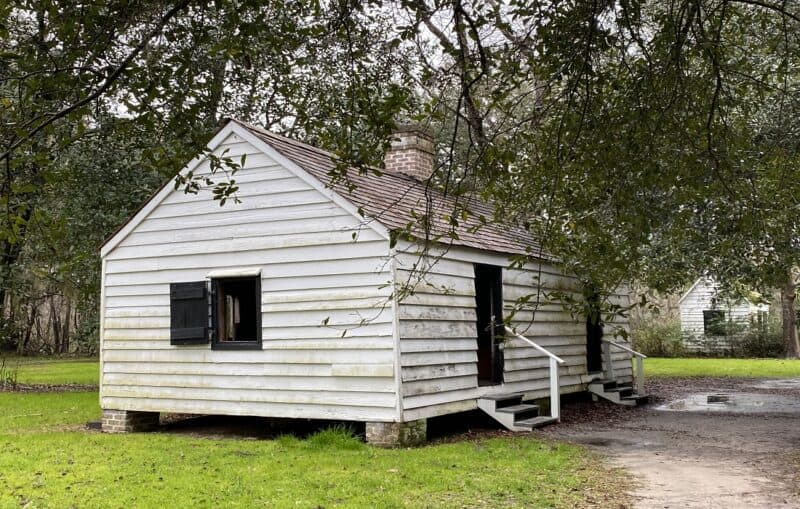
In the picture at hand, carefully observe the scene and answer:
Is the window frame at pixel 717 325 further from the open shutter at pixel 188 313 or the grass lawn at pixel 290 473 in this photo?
the open shutter at pixel 188 313

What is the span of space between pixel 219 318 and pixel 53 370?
18704 millimetres

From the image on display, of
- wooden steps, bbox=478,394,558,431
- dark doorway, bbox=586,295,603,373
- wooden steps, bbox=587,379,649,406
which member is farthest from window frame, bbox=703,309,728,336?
wooden steps, bbox=478,394,558,431

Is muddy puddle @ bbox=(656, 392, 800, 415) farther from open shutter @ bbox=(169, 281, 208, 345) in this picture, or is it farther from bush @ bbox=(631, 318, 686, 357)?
bush @ bbox=(631, 318, 686, 357)

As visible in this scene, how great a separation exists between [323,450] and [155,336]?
150 inches

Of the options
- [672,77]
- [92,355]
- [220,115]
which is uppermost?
[220,115]

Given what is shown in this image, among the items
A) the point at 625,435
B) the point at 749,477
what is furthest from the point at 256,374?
the point at 749,477

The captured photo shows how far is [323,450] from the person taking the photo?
384 inches

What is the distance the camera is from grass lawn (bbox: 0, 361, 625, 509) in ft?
23.9

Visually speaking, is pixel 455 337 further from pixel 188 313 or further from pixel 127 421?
pixel 127 421

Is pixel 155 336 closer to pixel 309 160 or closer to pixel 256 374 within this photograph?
pixel 256 374

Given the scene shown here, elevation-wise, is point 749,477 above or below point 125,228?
below

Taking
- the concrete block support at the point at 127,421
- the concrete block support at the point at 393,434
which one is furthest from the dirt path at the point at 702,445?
the concrete block support at the point at 127,421

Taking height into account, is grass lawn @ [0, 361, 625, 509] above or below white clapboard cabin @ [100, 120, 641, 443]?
below

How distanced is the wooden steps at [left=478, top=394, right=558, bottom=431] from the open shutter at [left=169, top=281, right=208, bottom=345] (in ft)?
13.7
